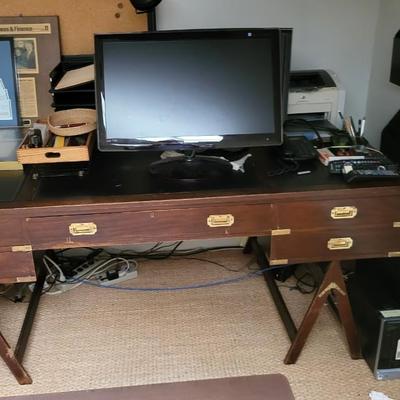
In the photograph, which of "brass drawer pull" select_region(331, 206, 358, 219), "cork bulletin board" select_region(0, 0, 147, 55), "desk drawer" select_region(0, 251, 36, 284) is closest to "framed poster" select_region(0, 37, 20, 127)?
"cork bulletin board" select_region(0, 0, 147, 55)

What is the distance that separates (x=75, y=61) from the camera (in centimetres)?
211

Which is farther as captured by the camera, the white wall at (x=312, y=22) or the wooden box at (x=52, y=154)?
the white wall at (x=312, y=22)

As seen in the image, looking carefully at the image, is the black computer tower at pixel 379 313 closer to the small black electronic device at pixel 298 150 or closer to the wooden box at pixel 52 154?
the small black electronic device at pixel 298 150

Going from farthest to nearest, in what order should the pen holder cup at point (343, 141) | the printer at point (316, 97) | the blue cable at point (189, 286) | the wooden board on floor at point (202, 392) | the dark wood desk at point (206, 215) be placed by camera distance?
the blue cable at point (189, 286)
the printer at point (316, 97)
the pen holder cup at point (343, 141)
the dark wood desk at point (206, 215)
the wooden board on floor at point (202, 392)

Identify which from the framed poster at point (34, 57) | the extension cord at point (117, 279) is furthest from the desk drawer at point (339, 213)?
the framed poster at point (34, 57)

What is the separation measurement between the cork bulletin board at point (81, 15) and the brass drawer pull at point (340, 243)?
1103mm

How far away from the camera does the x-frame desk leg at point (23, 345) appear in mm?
1780

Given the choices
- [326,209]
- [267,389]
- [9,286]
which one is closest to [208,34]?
[326,209]

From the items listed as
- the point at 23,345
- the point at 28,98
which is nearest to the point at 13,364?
the point at 23,345

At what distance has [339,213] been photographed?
1685mm

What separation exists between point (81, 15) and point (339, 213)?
1.23 meters

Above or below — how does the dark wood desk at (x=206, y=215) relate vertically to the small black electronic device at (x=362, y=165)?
below

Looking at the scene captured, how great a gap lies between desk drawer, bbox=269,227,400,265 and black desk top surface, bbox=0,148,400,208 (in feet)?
0.50

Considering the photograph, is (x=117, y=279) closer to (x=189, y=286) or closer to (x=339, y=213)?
(x=189, y=286)
